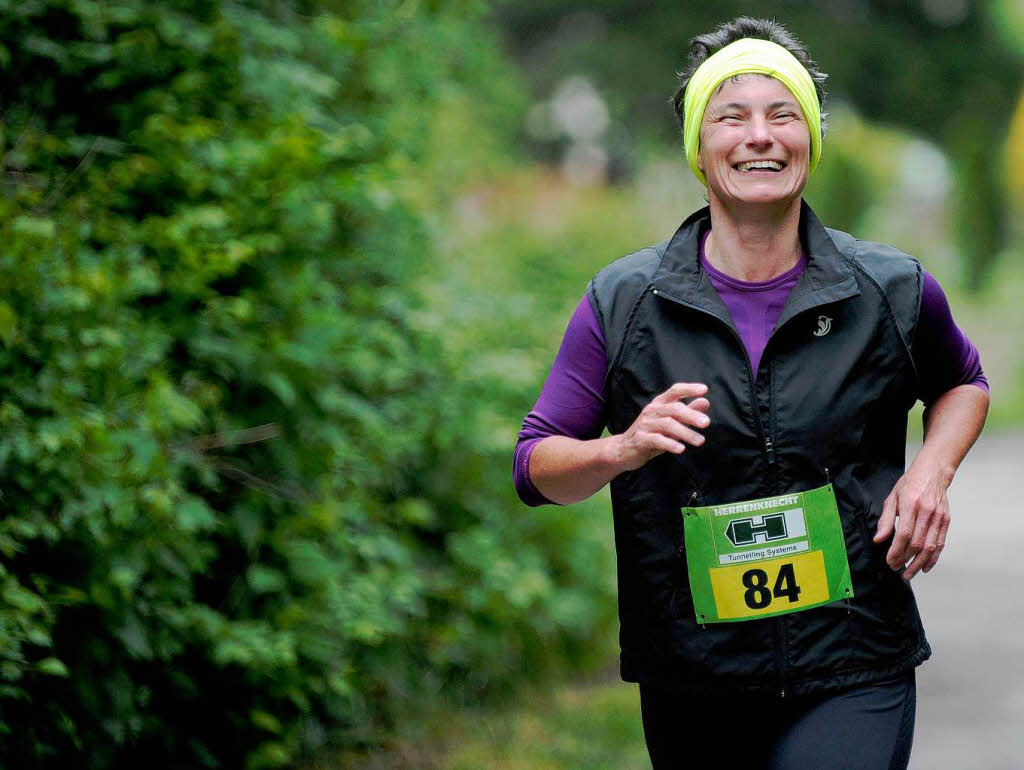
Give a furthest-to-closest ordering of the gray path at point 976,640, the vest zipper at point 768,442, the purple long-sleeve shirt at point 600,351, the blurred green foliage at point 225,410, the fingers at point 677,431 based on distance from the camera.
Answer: the gray path at point 976,640, the blurred green foliage at point 225,410, the purple long-sleeve shirt at point 600,351, the vest zipper at point 768,442, the fingers at point 677,431

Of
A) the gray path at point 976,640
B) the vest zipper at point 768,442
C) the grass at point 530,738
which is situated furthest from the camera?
the gray path at point 976,640

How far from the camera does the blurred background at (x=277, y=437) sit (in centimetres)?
346

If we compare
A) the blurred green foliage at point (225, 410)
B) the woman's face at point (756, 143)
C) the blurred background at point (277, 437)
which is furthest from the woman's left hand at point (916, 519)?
the blurred green foliage at point (225, 410)

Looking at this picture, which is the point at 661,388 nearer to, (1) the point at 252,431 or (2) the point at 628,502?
(2) the point at 628,502

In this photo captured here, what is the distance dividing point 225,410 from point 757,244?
207 centimetres

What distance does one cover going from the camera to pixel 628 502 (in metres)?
2.62

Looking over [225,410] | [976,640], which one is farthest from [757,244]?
[976,640]

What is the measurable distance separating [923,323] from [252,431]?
7.23 feet

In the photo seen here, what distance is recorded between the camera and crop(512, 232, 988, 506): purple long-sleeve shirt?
2.60m

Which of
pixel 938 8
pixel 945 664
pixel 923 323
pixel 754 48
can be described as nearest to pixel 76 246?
pixel 754 48

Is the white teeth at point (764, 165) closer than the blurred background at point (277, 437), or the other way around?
the white teeth at point (764, 165)

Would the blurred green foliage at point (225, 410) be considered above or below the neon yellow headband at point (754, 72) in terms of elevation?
below

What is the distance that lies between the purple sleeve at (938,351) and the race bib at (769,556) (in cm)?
37

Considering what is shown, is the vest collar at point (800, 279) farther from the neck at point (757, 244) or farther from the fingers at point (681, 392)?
the fingers at point (681, 392)
